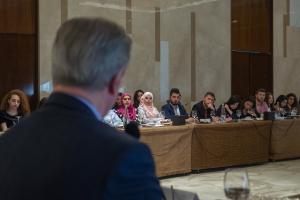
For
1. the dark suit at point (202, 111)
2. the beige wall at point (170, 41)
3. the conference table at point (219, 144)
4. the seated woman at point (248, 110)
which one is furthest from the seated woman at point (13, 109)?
the seated woman at point (248, 110)

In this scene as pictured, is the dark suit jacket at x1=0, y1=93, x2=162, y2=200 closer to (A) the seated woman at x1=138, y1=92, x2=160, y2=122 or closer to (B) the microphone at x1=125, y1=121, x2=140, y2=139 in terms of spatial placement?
(B) the microphone at x1=125, y1=121, x2=140, y2=139

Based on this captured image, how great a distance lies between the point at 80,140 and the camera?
91 cm

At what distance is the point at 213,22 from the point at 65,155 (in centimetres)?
1111

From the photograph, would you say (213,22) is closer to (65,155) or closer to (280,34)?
(280,34)

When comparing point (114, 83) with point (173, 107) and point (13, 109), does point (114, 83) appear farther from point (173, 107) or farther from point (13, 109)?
point (173, 107)

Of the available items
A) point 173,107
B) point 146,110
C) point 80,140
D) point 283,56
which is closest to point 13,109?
point 146,110

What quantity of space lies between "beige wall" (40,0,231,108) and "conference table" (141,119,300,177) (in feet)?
8.86

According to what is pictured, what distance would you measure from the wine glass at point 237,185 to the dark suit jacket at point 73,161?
A: 0.67 metres

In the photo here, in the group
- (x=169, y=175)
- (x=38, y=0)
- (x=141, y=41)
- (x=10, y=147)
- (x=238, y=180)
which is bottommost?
(x=169, y=175)

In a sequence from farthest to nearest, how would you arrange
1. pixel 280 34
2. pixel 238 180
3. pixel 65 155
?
1. pixel 280 34
2. pixel 238 180
3. pixel 65 155

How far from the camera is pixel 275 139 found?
29.0 ft

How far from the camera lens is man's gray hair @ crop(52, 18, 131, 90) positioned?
0.96 meters

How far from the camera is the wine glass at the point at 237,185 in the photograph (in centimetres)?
153

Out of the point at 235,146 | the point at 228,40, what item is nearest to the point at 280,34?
the point at 228,40
